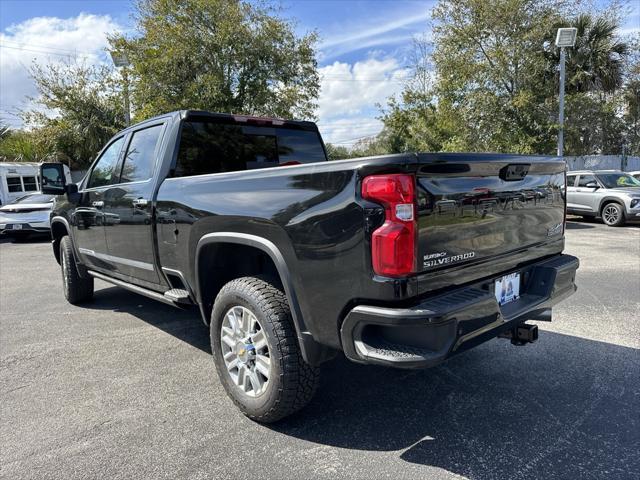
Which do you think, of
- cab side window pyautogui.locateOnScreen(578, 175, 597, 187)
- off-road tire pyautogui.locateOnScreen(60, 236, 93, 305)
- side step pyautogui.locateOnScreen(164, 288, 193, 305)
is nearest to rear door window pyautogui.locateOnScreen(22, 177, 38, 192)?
off-road tire pyautogui.locateOnScreen(60, 236, 93, 305)

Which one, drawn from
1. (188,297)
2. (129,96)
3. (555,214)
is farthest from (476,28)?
(188,297)

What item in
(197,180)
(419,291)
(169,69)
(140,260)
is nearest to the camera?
(419,291)

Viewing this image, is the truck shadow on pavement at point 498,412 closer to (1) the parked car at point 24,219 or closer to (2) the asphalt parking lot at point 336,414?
(2) the asphalt parking lot at point 336,414

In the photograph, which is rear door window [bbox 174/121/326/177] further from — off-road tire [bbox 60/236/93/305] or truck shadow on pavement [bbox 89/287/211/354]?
off-road tire [bbox 60/236/93/305]

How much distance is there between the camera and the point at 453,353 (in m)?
2.37

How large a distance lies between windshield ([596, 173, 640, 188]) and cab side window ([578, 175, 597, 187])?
17 centimetres

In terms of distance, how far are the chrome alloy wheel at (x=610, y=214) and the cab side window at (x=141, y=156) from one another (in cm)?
1247

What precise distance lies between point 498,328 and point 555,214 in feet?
3.73

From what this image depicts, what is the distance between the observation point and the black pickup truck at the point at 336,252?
226cm

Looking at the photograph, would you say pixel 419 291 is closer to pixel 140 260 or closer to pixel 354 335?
pixel 354 335

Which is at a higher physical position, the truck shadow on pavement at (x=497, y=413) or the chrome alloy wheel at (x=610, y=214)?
the truck shadow on pavement at (x=497, y=413)

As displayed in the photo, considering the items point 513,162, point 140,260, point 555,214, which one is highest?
point 513,162

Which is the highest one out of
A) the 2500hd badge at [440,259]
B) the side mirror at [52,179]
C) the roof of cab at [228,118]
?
the roof of cab at [228,118]

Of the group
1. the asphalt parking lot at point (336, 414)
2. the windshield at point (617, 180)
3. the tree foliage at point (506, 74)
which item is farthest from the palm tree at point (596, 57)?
the asphalt parking lot at point (336, 414)
